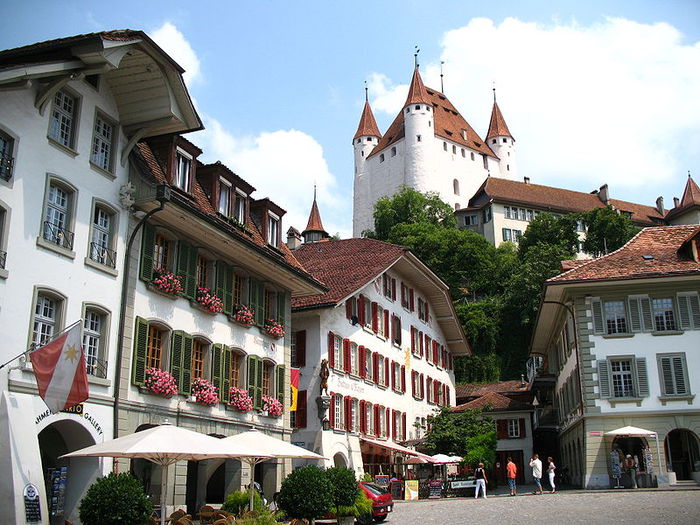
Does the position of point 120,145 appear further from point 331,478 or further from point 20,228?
point 331,478

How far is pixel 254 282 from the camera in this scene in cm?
2608

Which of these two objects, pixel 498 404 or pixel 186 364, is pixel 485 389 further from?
pixel 186 364

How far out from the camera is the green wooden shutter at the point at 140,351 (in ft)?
63.6

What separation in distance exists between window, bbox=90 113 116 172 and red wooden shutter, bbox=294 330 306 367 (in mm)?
14210

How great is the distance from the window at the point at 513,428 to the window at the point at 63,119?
38.3 meters

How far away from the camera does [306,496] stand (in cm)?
1833

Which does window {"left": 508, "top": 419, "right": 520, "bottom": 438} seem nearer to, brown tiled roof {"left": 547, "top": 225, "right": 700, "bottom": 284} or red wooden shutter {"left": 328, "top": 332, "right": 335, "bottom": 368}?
brown tiled roof {"left": 547, "top": 225, "right": 700, "bottom": 284}

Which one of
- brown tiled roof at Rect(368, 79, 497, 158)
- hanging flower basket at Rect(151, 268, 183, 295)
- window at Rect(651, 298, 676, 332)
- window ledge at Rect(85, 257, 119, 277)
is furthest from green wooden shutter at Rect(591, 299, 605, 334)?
brown tiled roof at Rect(368, 79, 497, 158)

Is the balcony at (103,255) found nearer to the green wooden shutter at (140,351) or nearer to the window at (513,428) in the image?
the green wooden shutter at (140,351)

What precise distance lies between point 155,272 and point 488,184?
87.4 m

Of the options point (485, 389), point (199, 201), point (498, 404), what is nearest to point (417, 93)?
point (485, 389)

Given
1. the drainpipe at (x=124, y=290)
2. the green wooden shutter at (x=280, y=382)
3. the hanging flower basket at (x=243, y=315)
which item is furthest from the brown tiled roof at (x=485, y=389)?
the drainpipe at (x=124, y=290)

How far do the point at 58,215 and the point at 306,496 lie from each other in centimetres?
826

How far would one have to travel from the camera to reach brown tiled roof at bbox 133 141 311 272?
20891mm
